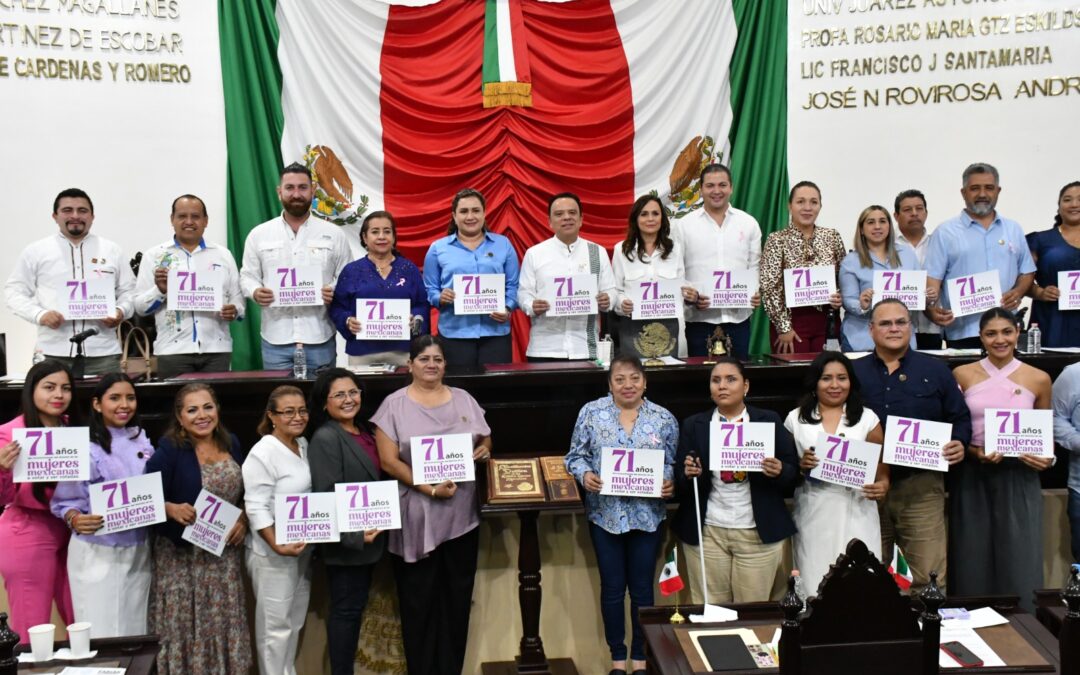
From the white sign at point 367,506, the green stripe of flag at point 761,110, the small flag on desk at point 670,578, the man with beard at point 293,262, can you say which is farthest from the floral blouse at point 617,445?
the green stripe of flag at point 761,110

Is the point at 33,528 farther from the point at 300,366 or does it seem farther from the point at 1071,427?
the point at 1071,427

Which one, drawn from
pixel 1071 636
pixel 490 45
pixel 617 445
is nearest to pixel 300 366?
pixel 617 445

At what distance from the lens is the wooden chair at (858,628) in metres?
2.14

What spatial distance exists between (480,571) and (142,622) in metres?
1.42

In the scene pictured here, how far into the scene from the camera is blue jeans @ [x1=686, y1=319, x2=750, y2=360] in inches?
222

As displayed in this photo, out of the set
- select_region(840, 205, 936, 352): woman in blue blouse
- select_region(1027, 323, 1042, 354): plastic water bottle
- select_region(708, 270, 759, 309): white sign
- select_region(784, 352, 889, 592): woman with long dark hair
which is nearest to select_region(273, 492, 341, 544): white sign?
select_region(784, 352, 889, 592): woman with long dark hair

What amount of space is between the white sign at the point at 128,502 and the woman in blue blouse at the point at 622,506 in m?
1.64

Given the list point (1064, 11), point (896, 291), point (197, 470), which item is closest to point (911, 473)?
point (896, 291)

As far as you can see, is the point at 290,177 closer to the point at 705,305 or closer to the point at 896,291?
the point at 705,305

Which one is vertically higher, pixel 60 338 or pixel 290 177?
pixel 290 177

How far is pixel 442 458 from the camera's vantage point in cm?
385

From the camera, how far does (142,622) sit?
3695mm

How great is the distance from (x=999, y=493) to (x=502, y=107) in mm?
4425

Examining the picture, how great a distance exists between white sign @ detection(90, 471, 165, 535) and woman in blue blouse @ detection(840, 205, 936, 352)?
3.76 metres
